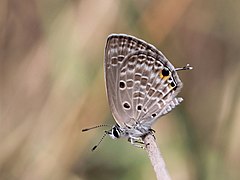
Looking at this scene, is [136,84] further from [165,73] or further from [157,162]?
[157,162]

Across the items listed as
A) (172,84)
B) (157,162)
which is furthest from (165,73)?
(157,162)

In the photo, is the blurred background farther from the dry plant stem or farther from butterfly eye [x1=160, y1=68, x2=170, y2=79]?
the dry plant stem

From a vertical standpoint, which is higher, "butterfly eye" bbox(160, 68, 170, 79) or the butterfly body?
"butterfly eye" bbox(160, 68, 170, 79)

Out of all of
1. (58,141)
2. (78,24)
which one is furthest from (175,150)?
(78,24)

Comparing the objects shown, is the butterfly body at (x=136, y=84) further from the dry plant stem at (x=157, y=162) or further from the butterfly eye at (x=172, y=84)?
the dry plant stem at (x=157, y=162)

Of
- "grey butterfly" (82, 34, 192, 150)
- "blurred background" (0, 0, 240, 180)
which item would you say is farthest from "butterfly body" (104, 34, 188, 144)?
"blurred background" (0, 0, 240, 180)

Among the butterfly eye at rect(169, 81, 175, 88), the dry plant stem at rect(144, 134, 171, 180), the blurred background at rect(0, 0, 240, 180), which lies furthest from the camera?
the blurred background at rect(0, 0, 240, 180)

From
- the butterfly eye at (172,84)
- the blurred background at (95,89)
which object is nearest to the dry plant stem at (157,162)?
the butterfly eye at (172,84)
